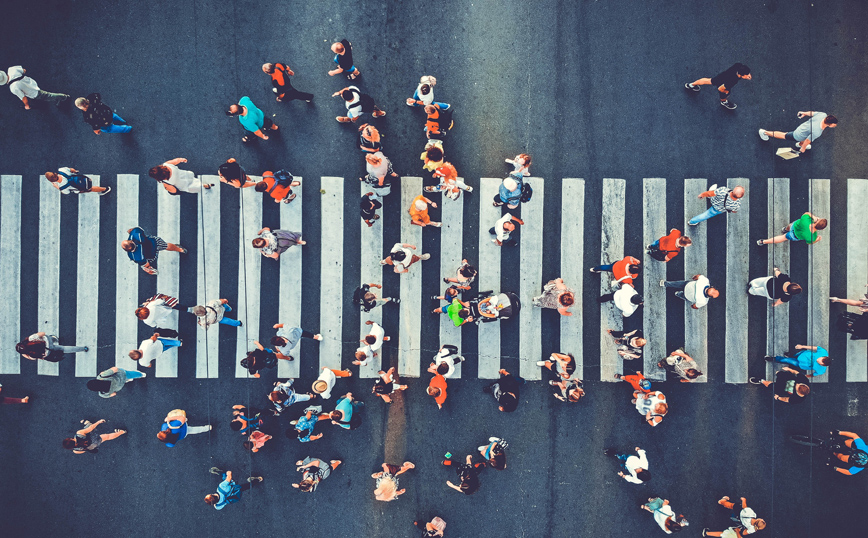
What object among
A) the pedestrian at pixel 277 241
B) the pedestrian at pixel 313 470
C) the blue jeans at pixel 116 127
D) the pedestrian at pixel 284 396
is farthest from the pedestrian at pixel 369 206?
the blue jeans at pixel 116 127

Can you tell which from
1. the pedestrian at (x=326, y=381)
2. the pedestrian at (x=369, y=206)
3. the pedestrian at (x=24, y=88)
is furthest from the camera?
the pedestrian at (x=24, y=88)

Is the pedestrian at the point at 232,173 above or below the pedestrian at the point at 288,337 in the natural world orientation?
above

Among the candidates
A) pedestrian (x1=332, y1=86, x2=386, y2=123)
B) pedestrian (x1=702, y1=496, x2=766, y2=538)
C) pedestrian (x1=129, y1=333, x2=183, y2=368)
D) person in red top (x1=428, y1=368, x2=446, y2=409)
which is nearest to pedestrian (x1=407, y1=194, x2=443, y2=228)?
pedestrian (x1=332, y1=86, x2=386, y2=123)

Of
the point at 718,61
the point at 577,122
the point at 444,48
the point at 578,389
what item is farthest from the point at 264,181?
the point at 718,61

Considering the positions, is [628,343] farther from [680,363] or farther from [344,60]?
[344,60]

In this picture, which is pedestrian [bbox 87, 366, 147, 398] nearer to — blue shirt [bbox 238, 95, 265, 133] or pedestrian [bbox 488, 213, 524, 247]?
blue shirt [bbox 238, 95, 265, 133]

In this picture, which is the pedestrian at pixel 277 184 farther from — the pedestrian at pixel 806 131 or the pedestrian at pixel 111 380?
the pedestrian at pixel 806 131
